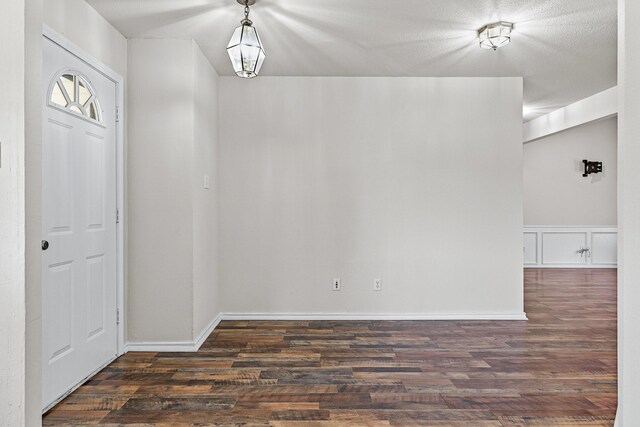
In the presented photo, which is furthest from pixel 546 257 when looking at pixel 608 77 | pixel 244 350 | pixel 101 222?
pixel 101 222

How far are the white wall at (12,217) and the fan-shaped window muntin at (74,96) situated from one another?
987mm

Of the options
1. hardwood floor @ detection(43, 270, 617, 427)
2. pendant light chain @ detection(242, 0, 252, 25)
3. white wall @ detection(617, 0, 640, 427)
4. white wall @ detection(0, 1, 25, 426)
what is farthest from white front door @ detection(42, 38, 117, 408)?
white wall @ detection(617, 0, 640, 427)

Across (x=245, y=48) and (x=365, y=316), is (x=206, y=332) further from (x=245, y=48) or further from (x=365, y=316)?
(x=245, y=48)

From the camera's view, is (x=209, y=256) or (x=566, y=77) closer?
(x=209, y=256)

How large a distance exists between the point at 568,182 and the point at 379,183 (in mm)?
4897

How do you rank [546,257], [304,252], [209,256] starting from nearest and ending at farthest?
1. [209,256]
2. [304,252]
3. [546,257]

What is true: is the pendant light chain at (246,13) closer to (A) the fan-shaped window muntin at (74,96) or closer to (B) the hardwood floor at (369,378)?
(A) the fan-shaped window muntin at (74,96)

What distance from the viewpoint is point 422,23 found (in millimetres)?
2930

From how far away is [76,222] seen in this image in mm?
2562

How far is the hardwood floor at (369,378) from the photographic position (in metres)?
2.22

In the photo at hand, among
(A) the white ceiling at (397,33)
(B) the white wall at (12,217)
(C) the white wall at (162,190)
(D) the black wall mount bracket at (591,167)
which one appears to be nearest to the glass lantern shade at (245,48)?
(A) the white ceiling at (397,33)

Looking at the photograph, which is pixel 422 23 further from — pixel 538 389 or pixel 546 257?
pixel 546 257

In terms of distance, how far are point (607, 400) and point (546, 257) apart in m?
5.36

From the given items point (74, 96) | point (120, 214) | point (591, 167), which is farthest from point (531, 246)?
point (74, 96)
